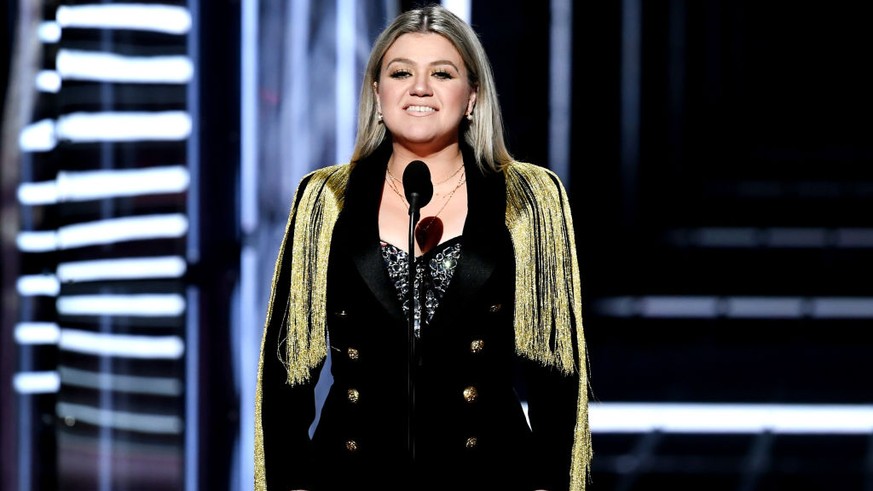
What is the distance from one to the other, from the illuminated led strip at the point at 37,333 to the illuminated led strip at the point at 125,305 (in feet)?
0.16

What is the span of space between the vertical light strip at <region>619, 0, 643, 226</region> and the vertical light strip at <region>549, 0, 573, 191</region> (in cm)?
22

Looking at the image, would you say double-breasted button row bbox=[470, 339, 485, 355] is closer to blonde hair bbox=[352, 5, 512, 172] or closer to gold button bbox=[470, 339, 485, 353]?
gold button bbox=[470, 339, 485, 353]

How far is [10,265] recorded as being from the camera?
9.14 ft

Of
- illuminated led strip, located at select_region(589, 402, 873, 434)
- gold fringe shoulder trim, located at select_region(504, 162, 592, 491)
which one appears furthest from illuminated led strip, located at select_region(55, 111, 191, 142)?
illuminated led strip, located at select_region(589, 402, 873, 434)

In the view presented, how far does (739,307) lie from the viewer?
3.83 metres

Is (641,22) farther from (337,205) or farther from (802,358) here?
(337,205)

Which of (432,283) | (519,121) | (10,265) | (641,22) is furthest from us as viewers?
(641,22)

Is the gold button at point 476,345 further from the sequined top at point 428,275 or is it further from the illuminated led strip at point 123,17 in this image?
the illuminated led strip at point 123,17

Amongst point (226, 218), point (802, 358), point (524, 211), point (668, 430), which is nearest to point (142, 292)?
point (226, 218)

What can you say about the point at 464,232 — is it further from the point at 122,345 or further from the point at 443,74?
the point at 122,345

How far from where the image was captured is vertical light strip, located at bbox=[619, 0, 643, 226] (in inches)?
143

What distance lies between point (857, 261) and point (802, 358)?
37 centimetres

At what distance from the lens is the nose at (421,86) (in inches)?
67.2

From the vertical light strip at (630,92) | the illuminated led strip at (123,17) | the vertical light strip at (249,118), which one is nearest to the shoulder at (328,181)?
the vertical light strip at (249,118)
